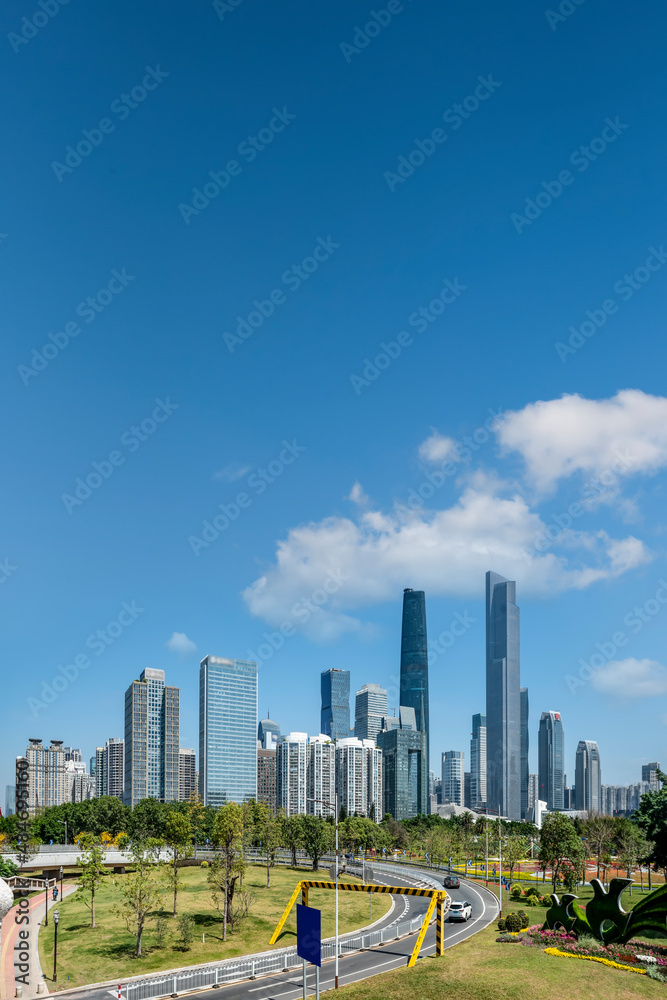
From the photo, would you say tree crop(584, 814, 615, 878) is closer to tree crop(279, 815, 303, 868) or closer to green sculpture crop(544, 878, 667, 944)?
tree crop(279, 815, 303, 868)

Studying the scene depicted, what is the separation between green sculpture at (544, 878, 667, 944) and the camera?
4547cm

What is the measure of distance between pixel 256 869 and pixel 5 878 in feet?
163

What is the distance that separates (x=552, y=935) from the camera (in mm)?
50812

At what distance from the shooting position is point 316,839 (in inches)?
3871

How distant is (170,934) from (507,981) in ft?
89.6

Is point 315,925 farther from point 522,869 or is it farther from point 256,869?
point 522,869

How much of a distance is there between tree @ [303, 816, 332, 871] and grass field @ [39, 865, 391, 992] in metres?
16.3

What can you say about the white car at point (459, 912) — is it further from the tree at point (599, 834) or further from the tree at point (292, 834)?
the tree at point (599, 834)

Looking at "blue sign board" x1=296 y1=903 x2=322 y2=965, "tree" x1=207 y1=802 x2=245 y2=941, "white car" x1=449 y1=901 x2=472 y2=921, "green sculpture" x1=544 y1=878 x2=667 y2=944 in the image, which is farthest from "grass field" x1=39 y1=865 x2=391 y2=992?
"green sculpture" x1=544 y1=878 x2=667 y2=944

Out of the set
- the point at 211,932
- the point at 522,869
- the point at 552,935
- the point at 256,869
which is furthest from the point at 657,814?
the point at 522,869

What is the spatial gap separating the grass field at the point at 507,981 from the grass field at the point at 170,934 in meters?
13.7

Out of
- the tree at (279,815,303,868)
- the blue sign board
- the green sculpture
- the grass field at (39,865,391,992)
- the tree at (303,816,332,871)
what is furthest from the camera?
the tree at (279,815,303,868)

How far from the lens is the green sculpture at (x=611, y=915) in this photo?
45.5m

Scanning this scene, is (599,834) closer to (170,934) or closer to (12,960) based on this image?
(170,934)
